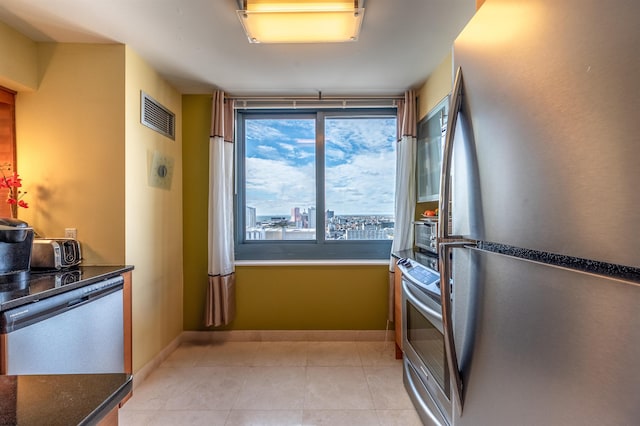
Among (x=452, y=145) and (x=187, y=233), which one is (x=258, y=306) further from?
(x=452, y=145)

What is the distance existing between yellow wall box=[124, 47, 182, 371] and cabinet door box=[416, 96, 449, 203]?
2.28m

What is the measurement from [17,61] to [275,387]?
279 centimetres

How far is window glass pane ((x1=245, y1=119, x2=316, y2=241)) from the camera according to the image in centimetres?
297

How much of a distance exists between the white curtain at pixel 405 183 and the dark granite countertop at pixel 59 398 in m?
2.32

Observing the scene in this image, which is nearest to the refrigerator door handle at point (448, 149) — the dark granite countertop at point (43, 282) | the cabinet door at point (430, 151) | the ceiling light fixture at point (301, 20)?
the ceiling light fixture at point (301, 20)

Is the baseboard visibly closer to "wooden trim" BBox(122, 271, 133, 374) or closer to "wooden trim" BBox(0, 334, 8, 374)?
"wooden trim" BBox(122, 271, 133, 374)

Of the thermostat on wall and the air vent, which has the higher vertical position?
the air vent

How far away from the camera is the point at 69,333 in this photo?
147 centimetres

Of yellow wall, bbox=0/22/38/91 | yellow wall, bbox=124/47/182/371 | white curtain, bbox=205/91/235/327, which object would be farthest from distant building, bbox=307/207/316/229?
yellow wall, bbox=0/22/38/91

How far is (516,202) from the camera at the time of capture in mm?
597

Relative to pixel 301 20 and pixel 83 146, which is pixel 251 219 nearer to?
pixel 83 146

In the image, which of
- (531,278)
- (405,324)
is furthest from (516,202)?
(405,324)

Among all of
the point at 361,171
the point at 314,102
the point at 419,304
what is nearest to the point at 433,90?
the point at 361,171

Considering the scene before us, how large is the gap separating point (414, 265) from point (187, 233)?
7.18 feet
